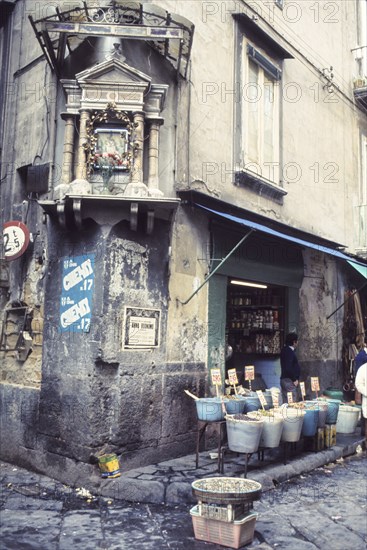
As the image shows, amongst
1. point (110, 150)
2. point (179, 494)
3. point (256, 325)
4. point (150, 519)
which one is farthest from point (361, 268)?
point (150, 519)

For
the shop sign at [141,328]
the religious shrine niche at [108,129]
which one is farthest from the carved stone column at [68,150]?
the shop sign at [141,328]

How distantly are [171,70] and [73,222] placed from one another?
10.3 ft

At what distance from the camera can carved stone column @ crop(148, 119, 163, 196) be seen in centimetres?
784

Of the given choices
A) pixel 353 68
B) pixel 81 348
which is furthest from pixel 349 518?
pixel 353 68

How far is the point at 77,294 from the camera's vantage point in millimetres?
7645

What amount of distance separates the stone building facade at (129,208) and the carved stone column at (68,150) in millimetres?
32

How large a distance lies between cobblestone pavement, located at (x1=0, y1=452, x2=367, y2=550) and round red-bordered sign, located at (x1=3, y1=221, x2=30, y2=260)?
334 centimetres

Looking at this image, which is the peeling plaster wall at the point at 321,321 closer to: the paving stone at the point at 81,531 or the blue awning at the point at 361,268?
the blue awning at the point at 361,268

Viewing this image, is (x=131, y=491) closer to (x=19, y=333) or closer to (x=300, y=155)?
(x=19, y=333)

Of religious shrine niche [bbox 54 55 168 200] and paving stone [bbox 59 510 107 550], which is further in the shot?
religious shrine niche [bbox 54 55 168 200]

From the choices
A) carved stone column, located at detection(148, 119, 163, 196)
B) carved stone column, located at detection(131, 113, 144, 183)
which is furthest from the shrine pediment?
carved stone column, located at detection(148, 119, 163, 196)

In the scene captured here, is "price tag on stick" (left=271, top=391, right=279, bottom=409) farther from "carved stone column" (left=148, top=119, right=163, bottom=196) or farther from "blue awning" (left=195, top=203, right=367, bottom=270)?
"carved stone column" (left=148, top=119, right=163, bottom=196)

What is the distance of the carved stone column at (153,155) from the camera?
7.84 metres

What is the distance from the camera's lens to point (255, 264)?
33.9ft
